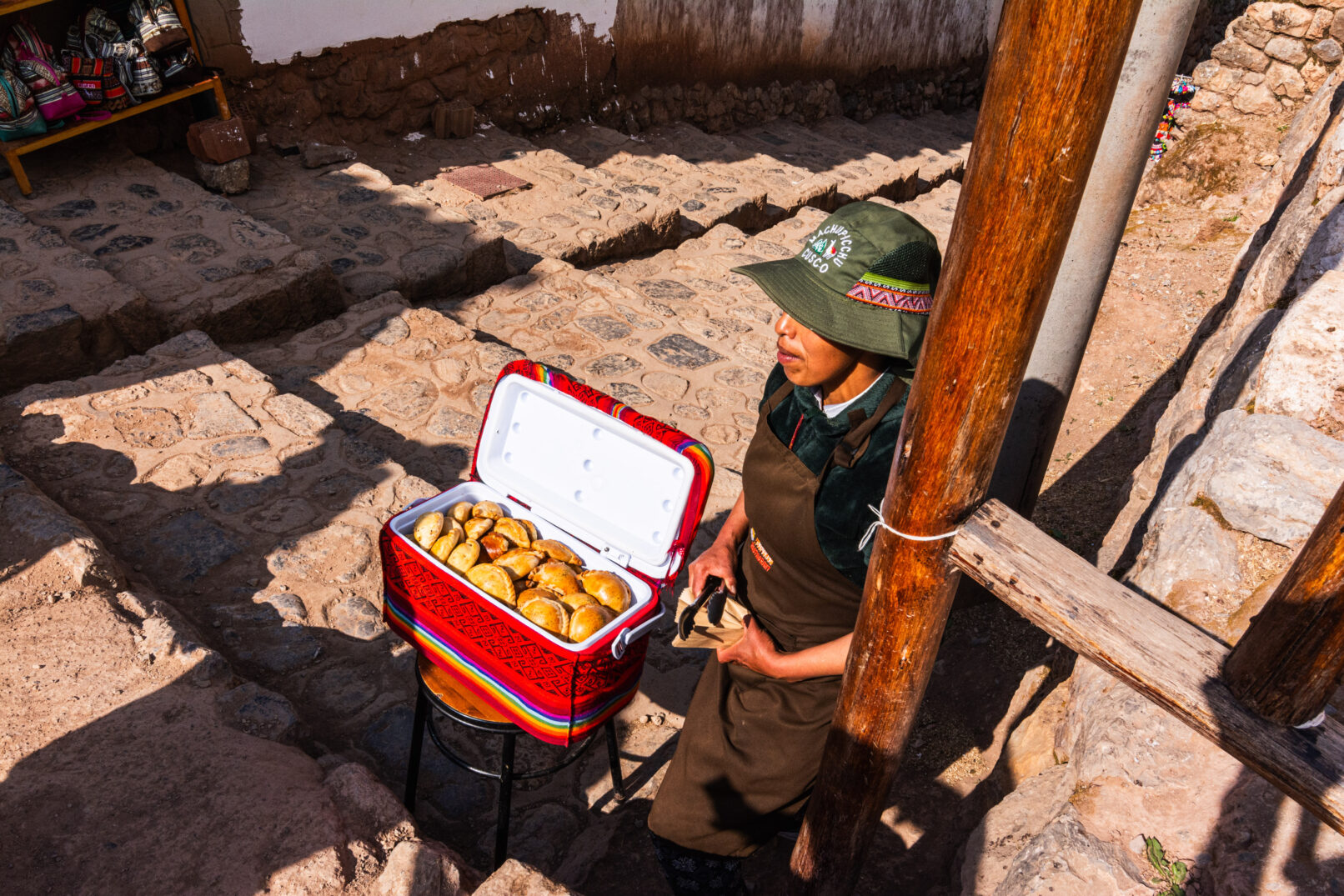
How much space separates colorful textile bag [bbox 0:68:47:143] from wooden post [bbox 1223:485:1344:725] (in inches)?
253

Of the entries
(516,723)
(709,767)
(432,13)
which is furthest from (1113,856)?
(432,13)

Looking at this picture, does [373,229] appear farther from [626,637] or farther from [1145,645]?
[1145,645]

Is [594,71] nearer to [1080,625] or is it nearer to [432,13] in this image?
[432,13]

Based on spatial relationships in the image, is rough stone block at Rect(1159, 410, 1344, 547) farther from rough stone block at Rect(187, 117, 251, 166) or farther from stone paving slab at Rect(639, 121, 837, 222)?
rough stone block at Rect(187, 117, 251, 166)

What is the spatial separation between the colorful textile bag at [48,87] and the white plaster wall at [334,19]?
4.72 feet

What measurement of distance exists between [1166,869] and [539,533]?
1781mm

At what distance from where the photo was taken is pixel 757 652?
7.86 ft

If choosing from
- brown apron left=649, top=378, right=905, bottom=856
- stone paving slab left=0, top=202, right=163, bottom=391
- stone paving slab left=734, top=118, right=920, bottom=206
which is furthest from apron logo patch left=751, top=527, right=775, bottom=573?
stone paving slab left=734, top=118, right=920, bottom=206

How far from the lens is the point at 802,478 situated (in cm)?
228

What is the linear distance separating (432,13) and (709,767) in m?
7.06

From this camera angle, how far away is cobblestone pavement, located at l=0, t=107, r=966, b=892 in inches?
128

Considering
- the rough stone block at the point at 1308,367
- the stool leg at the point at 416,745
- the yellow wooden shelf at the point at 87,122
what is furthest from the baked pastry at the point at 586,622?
the yellow wooden shelf at the point at 87,122

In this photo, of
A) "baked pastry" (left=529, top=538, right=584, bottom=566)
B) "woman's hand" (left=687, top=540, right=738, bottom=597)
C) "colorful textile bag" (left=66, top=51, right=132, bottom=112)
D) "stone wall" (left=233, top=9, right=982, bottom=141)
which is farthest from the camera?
"stone wall" (left=233, top=9, right=982, bottom=141)

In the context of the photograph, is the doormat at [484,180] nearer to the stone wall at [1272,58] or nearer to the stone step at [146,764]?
the stone step at [146,764]
